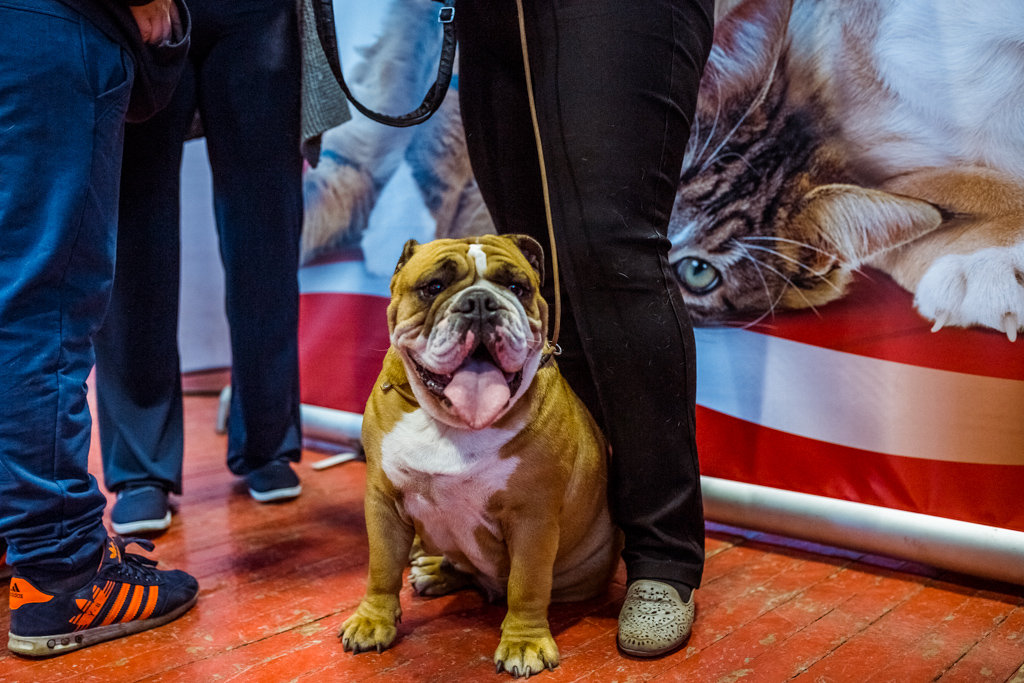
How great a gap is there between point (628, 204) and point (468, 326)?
0.36 meters

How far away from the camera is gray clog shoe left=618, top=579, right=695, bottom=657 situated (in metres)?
1.31

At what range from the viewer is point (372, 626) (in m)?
1.33

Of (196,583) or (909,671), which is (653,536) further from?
(196,583)

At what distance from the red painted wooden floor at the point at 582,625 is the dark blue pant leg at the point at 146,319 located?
205 millimetres

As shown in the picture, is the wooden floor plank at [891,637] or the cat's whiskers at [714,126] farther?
the cat's whiskers at [714,126]

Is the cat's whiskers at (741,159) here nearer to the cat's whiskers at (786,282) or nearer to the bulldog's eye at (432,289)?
the cat's whiskers at (786,282)

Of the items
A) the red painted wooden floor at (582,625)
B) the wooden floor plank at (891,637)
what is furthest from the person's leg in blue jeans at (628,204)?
the wooden floor plank at (891,637)

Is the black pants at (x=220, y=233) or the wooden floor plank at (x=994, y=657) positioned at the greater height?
the black pants at (x=220, y=233)

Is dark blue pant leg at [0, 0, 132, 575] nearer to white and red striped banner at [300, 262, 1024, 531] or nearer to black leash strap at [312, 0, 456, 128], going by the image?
black leash strap at [312, 0, 456, 128]

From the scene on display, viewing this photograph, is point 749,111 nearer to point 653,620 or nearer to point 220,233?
point 653,620

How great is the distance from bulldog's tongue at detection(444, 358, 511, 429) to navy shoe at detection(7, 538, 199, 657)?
0.69 m

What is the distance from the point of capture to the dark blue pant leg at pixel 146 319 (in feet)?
Result: 5.98

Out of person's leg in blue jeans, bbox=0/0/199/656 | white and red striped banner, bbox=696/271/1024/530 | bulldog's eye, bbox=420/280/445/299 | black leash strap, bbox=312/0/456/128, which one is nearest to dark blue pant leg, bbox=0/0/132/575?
person's leg in blue jeans, bbox=0/0/199/656

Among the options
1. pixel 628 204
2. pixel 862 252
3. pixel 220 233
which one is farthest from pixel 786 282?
pixel 220 233
